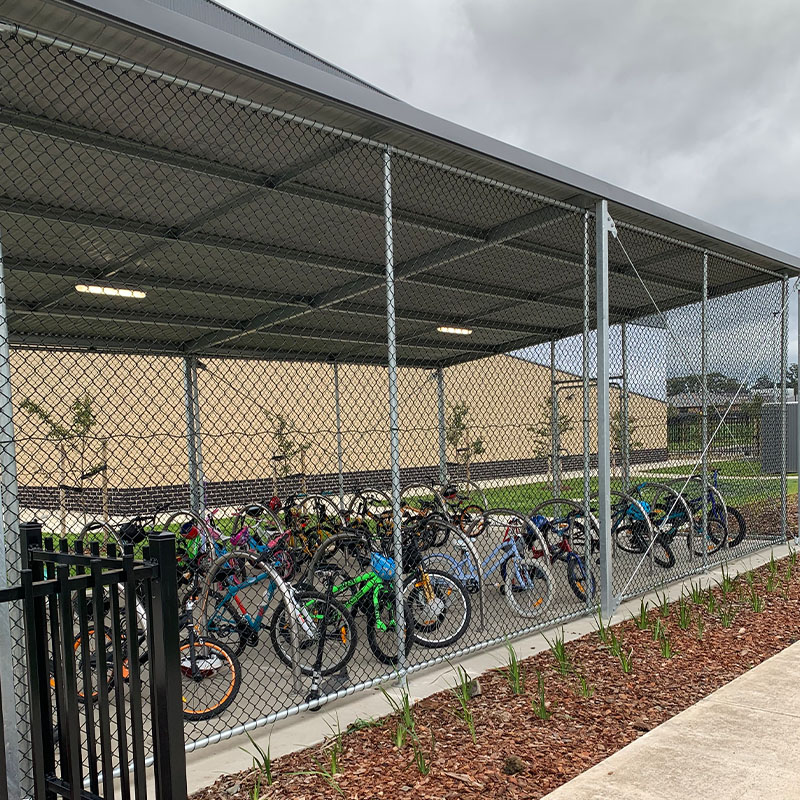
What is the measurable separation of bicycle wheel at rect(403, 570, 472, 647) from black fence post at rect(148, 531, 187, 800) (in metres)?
2.62

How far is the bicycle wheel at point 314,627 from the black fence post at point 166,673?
1.67 m

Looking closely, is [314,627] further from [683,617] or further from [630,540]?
[630,540]

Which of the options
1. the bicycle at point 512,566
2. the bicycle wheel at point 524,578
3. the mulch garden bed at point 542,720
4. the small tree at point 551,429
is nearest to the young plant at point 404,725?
the mulch garden bed at point 542,720

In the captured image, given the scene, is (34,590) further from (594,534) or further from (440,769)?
(594,534)

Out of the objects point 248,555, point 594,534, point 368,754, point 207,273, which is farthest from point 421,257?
point 368,754

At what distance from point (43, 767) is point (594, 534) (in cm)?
597

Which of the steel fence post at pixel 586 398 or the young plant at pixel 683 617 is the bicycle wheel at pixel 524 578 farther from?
the young plant at pixel 683 617

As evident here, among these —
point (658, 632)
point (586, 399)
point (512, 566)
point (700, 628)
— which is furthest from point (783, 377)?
point (658, 632)

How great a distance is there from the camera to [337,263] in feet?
23.1

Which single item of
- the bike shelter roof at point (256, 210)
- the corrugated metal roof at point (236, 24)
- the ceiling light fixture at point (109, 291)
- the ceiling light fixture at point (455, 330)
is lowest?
the ceiling light fixture at point (455, 330)

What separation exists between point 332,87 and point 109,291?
4507mm

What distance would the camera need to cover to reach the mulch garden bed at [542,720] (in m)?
2.86

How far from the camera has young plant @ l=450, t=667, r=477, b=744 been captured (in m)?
3.28

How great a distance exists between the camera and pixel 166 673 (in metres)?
2.03
